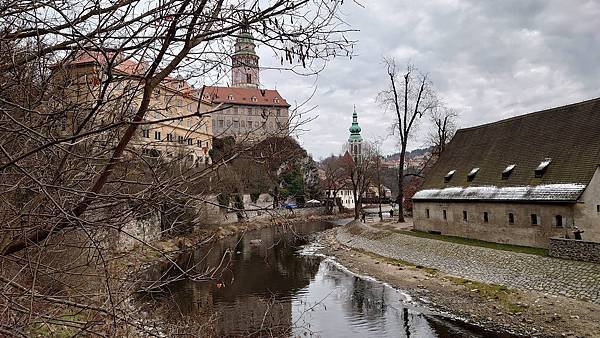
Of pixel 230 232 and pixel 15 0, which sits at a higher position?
pixel 15 0

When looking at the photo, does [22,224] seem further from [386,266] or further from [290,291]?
[386,266]

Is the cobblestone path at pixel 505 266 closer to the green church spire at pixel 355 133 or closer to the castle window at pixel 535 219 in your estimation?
the castle window at pixel 535 219

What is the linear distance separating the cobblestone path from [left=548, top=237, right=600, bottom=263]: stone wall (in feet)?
0.84

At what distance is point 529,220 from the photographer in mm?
17625

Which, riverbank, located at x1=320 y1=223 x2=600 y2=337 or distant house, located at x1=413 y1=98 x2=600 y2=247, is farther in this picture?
distant house, located at x1=413 y1=98 x2=600 y2=247

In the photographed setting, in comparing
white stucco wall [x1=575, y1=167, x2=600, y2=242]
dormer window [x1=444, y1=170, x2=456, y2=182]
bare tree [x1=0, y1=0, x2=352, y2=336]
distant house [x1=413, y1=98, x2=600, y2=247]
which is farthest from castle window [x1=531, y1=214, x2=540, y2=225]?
bare tree [x1=0, y1=0, x2=352, y2=336]

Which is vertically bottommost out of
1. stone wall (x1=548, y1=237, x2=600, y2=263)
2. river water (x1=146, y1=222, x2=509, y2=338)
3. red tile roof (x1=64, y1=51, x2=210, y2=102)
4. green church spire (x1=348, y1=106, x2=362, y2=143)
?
river water (x1=146, y1=222, x2=509, y2=338)

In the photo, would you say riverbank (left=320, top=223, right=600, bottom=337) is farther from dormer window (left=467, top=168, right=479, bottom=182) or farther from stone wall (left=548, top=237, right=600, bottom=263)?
dormer window (left=467, top=168, right=479, bottom=182)

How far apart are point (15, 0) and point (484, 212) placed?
788 inches

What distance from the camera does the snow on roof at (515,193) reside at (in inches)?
639

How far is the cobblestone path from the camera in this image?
13164mm

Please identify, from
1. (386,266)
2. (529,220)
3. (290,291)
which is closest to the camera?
(290,291)

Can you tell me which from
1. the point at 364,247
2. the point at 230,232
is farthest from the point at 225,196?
the point at 230,232

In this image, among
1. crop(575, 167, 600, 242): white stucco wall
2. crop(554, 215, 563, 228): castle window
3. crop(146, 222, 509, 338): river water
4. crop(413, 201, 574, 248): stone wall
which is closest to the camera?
crop(146, 222, 509, 338): river water
